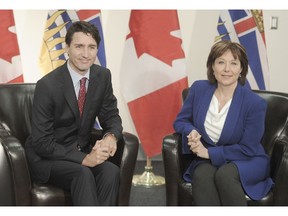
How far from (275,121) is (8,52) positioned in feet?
6.99

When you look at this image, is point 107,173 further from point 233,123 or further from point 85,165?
point 233,123

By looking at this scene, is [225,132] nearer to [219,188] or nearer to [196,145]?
[196,145]

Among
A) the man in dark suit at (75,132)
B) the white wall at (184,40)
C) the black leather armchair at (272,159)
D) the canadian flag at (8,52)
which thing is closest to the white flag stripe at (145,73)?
the white wall at (184,40)

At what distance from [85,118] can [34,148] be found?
1.02 feet

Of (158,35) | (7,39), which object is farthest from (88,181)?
(7,39)

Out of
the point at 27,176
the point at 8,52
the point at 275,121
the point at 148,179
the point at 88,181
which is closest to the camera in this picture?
the point at 88,181

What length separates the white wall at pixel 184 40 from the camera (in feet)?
14.1

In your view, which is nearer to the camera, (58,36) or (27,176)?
(27,176)

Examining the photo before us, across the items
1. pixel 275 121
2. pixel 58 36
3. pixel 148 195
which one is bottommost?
pixel 148 195

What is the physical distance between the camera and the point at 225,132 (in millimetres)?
2631

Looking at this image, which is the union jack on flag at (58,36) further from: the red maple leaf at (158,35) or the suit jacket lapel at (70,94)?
the suit jacket lapel at (70,94)

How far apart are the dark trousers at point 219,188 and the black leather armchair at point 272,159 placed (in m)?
0.12

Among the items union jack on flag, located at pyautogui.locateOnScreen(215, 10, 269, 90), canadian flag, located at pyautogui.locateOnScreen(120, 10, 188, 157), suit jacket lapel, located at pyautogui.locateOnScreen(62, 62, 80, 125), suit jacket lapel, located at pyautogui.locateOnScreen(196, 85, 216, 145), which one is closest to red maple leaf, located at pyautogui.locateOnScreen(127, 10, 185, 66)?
canadian flag, located at pyautogui.locateOnScreen(120, 10, 188, 157)
